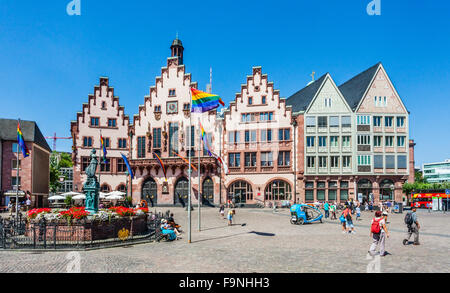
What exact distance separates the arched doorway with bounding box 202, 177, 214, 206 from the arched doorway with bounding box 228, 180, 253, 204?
106 inches

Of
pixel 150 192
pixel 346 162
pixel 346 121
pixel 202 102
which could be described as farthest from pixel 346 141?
pixel 202 102

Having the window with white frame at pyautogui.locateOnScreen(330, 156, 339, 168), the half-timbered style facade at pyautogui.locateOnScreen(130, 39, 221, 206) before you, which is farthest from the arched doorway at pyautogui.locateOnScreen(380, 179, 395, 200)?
the half-timbered style facade at pyautogui.locateOnScreen(130, 39, 221, 206)

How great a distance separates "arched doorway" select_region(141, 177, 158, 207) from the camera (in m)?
57.4

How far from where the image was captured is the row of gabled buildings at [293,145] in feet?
174

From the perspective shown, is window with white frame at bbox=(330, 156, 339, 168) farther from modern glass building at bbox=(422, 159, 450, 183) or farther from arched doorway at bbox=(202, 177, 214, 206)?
modern glass building at bbox=(422, 159, 450, 183)

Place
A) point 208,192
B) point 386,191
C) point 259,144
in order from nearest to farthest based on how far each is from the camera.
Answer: point 386,191, point 259,144, point 208,192

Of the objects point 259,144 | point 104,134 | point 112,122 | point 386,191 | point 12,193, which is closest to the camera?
point 12,193

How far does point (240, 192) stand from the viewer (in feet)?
179

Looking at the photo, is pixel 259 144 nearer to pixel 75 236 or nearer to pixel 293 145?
pixel 293 145

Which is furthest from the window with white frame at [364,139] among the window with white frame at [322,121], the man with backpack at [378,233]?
the man with backpack at [378,233]

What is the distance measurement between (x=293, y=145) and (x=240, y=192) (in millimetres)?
10309

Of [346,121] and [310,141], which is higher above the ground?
[346,121]
